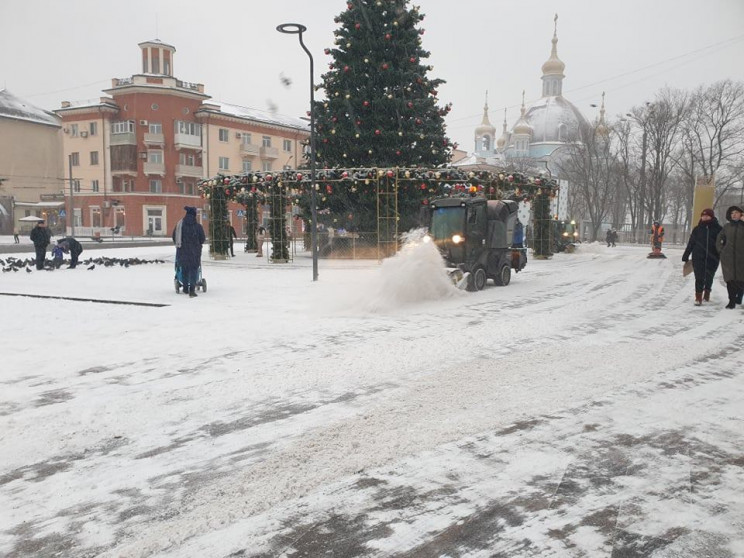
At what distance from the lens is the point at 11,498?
→ 123 inches

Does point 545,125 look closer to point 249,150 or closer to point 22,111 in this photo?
point 249,150

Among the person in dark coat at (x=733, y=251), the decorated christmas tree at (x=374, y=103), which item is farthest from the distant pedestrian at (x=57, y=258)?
the person in dark coat at (x=733, y=251)

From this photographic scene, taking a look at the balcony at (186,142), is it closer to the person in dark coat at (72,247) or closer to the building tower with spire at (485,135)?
the person in dark coat at (72,247)

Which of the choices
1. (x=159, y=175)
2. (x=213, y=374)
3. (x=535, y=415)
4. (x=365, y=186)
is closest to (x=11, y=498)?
(x=213, y=374)

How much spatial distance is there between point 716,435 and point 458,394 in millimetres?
2087

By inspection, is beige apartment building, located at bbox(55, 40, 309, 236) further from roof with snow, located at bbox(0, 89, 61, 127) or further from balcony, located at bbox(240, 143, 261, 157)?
roof with snow, located at bbox(0, 89, 61, 127)

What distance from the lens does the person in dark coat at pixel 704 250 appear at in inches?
434

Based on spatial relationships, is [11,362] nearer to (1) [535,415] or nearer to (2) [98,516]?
(2) [98,516]

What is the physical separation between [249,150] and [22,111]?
96.7 feet

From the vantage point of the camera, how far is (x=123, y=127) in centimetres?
5638

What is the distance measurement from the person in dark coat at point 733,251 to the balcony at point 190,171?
56.1 metres

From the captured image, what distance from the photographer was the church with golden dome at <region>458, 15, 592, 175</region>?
89.2 m

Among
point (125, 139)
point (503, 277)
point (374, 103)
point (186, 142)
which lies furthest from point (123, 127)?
point (503, 277)

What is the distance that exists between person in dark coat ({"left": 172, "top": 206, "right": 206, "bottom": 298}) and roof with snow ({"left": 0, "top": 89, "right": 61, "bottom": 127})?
67.2m
